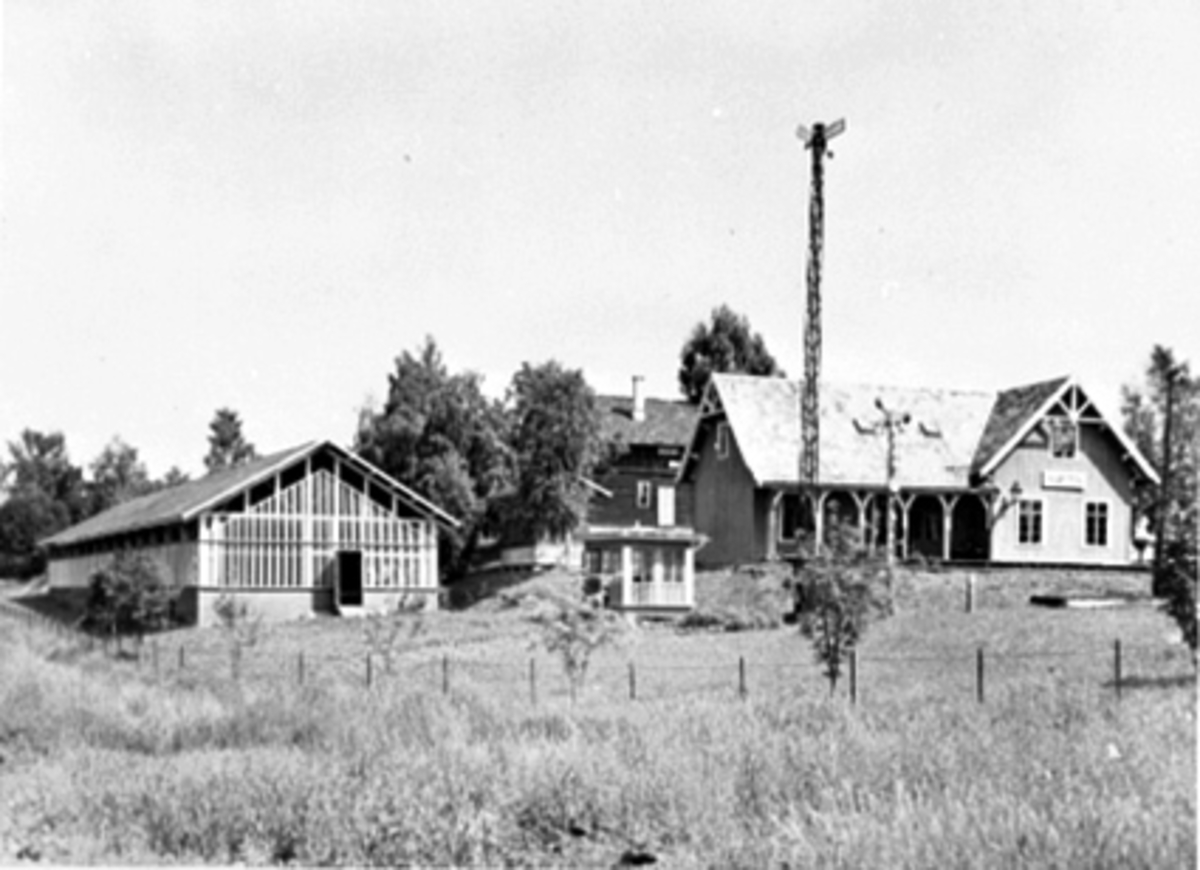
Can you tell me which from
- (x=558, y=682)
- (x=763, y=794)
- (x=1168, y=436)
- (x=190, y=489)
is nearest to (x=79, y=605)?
(x=190, y=489)

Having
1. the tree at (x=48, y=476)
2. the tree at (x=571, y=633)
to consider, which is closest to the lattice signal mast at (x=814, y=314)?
the tree at (x=571, y=633)

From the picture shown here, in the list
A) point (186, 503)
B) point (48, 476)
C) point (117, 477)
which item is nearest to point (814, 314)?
point (117, 477)

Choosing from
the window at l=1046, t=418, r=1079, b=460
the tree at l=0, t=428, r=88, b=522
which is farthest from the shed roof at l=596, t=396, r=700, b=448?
the window at l=1046, t=418, r=1079, b=460

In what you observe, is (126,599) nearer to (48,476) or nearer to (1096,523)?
(48,476)

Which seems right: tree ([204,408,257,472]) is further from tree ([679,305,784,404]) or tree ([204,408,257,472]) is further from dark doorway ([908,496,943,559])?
dark doorway ([908,496,943,559])

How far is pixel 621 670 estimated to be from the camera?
15.8 metres

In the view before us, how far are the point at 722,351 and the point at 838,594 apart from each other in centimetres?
380

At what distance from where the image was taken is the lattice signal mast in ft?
33.0

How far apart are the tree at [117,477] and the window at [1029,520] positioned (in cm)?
1031

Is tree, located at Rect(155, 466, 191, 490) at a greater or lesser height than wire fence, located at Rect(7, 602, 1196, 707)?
greater

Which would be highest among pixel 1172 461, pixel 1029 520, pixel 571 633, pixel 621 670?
pixel 1172 461

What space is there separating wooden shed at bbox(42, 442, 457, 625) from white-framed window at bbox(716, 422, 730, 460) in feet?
9.07

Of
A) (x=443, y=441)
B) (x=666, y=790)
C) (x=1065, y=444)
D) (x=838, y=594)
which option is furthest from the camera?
(x=1065, y=444)

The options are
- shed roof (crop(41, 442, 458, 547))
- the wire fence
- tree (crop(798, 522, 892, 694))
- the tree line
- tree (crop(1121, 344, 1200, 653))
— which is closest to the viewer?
tree (crop(1121, 344, 1200, 653))
